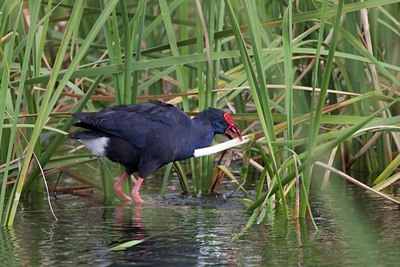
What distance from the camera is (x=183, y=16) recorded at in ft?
17.7

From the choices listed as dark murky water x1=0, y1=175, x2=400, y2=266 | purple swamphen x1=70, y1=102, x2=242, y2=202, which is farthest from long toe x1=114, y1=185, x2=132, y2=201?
dark murky water x1=0, y1=175, x2=400, y2=266

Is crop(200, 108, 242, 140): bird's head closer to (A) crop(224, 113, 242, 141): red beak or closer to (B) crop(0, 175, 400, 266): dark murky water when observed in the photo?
(A) crop(224, 113, 242, 141): red beak

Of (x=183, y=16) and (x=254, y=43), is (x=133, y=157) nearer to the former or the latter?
(x=183, y=16)

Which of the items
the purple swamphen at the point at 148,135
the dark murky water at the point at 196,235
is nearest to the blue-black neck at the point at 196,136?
the purple swamphen at the point at 148,135

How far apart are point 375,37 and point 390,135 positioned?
2.17 feet

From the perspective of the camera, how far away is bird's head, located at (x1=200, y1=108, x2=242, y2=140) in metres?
4.84

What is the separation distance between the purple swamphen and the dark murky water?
0.71 feet

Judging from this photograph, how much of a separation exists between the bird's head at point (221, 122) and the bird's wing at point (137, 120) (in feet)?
0.45

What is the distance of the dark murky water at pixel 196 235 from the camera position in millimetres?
3408

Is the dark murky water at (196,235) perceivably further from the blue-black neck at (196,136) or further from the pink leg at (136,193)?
the blue-black neck at (196,136)

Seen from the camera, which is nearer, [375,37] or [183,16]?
[375,37]

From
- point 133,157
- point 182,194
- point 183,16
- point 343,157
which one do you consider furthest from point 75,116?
point 343,157

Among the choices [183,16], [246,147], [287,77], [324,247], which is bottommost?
[324,247]

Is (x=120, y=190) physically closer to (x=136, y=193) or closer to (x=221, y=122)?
(x=136, y=193)
